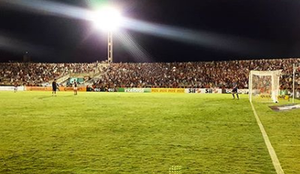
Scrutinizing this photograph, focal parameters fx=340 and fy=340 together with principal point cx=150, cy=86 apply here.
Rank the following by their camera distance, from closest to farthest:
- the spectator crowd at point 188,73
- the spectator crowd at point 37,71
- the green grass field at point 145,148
Answer: the green grass field at point 145,148, the spectator crowd at point 188,73, the spectator crowd at point 37,71

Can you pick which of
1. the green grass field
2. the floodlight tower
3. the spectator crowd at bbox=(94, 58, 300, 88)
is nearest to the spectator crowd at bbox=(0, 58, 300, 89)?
the spectator crowd at bbox=(94, 58, 300, 88)

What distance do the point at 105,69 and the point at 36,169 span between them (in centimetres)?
5878

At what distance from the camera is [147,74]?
61.5 metres

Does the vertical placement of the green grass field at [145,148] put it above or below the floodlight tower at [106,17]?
below

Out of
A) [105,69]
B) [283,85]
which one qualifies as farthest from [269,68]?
[105,69]

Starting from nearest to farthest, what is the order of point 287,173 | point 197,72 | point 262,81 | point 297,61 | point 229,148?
point 287,173 < point 229,148 < point 262,81 < point 297,61 < point 197,72

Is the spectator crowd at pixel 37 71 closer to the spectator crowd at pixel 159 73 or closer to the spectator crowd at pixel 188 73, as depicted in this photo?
the spectator crowd at pixel 159 73

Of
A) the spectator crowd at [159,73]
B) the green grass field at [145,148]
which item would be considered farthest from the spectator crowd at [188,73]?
the green grass field at [145,148]

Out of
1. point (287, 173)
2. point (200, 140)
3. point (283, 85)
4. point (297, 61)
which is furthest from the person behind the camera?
point (297, 61)

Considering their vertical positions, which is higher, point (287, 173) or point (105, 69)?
point (105, 69)

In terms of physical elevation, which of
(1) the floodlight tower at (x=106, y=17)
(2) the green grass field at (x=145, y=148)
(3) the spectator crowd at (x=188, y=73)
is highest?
(1) the floodlight tower at (x=106, y=17)

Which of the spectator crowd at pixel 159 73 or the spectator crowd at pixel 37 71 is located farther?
the spectator crowd at pixel 37 71

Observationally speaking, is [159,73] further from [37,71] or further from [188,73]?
[37,71]

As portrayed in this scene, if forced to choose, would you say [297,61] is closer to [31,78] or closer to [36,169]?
[31,78]
